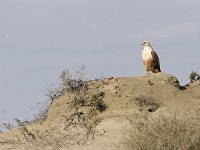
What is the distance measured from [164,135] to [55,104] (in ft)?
22.5

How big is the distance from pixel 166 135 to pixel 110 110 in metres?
5.32

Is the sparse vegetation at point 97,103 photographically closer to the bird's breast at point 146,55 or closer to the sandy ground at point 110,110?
the sandy ground at point 110,110

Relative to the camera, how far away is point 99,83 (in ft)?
55.2

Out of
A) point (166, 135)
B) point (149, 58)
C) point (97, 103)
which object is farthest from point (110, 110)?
point (166, 135)

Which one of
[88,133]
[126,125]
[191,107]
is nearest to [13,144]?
[88,133]

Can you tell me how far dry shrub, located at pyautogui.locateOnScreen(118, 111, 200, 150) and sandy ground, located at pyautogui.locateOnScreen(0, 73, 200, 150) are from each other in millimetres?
2520

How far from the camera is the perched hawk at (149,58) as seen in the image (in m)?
17.1

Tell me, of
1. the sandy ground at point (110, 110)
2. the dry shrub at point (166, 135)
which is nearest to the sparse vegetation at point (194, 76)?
the sandy ground at point (110, 110)

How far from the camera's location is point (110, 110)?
51.3 feet

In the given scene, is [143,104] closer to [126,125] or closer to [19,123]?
[126,125]

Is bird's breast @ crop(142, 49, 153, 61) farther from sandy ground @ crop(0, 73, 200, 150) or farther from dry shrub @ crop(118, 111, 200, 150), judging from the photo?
dry shrub @ crop(118, 111, 200, 150)

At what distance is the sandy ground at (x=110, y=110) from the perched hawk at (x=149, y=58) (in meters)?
0.41

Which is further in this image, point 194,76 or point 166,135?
point 194,76

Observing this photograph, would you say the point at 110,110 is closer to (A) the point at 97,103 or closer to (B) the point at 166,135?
(A) the point at 97,103
